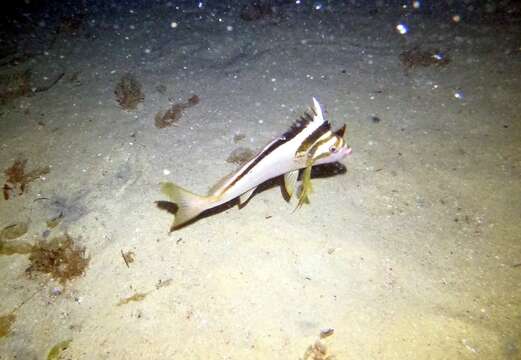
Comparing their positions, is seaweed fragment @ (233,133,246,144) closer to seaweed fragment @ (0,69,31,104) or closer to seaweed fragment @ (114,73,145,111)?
seaweed fragment @ (114,73,145,111)

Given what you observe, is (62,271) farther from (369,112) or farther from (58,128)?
(369,112)

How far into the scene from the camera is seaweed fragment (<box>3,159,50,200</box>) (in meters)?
5.47

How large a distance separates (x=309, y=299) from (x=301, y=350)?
0.59 metres

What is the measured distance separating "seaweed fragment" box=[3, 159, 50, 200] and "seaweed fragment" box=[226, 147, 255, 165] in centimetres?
357

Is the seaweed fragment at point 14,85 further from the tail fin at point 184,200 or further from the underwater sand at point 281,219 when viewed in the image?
the tail fin at point 184,200

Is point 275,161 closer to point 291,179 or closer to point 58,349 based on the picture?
point 291,179

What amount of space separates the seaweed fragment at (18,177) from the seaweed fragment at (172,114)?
2335 mm

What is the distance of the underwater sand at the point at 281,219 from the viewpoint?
11.7 ft

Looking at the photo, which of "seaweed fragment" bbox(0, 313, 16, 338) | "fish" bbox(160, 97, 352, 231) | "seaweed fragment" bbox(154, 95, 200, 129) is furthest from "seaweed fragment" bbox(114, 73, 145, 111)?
"seaweed fragment" bbox(0, 313, 16, 338)

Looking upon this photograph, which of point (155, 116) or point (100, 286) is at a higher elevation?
point (155, 116)

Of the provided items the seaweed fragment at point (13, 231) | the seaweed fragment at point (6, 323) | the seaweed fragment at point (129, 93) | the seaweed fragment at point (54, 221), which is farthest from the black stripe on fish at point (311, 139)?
the seaweed fragment at point (129, 93)

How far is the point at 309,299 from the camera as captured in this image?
149 inches

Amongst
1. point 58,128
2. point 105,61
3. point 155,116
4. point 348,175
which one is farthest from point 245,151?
point 105,61

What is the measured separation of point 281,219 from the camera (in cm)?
464
